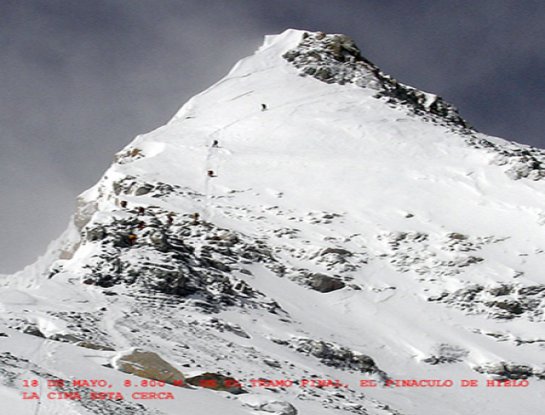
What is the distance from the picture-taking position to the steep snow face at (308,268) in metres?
18.2

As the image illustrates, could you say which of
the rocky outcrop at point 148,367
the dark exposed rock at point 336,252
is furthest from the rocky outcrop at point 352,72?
the rocky outcrop at point 148,367

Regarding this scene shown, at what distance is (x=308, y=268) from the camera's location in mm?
30109

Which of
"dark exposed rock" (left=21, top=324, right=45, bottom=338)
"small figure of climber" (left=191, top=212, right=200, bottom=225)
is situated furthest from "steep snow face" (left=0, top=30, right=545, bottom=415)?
"small figure of climber" (left=191, top=212, right=200, bottom=225)

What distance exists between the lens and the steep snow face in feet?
59.9

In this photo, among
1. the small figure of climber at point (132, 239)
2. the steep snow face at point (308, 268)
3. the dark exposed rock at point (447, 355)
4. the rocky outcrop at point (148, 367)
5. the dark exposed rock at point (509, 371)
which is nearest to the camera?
the rocky outcrop at point (148, 367)

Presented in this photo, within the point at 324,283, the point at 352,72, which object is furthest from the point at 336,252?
the point at 352,72

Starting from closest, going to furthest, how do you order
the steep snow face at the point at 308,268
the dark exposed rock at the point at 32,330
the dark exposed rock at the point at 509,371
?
the dark exposed rock at the point at 32,330 < the steep snow face at the point at 308,268 < the dark exposed rock at the point at 509,371

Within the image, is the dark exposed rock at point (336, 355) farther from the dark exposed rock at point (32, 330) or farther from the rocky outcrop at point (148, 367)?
the dark exposed rock at point (32, 330)

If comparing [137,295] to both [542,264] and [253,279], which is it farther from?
[542,264]

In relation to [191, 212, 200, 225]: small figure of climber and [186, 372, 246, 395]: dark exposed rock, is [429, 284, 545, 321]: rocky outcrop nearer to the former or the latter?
[191, 212, 200, 225]: small figure of climber

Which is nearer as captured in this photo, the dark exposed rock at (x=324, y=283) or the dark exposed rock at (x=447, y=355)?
the dark exposed rock at (x=447, y=355)

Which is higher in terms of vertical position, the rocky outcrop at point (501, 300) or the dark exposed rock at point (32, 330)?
the rocky outcrop at point (501, 300)

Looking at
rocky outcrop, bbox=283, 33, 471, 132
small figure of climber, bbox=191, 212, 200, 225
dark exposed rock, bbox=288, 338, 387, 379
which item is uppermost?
rocky outcrop, bbox=283, 33, 471, 132

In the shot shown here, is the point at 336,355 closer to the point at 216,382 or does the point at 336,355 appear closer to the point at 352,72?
the point at 216,382
